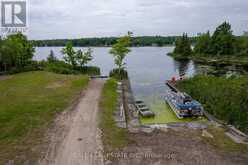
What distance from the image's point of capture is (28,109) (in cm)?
1390

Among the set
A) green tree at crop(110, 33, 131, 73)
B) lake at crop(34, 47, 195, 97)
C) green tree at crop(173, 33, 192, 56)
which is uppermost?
green tree at crop(173, 33, 192, 56)

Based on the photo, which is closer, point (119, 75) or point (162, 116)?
point (162, 116)

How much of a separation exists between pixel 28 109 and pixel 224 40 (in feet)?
174

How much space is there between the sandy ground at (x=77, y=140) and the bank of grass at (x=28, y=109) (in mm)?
622

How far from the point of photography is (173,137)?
10.5 meters

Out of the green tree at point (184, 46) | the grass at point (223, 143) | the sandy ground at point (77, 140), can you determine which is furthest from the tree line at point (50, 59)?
the green tree at point (184, 46)

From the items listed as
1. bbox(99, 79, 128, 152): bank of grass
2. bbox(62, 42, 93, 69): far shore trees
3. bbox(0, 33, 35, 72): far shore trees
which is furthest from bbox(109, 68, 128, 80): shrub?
bbox(99, 79, 128, 152): bank of grass

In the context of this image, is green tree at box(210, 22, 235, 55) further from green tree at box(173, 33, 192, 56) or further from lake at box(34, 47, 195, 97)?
lake at box(34, 47, 195, 97)

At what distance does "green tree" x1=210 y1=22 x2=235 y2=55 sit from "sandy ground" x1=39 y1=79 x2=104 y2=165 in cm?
5018

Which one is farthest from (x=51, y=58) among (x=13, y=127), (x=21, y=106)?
(x=13, y=127)

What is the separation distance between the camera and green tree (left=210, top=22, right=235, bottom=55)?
57784 millimetres

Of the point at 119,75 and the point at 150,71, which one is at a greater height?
the point at 119,75

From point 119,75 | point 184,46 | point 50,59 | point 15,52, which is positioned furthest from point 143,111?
point 184,46

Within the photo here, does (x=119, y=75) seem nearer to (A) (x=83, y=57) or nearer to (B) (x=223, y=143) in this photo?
(A) (x=83, y=57)
